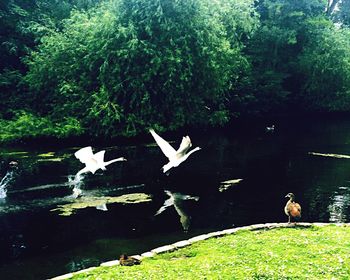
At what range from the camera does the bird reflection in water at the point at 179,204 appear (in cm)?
1488

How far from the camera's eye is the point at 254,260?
404 inches

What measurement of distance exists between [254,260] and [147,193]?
27.6ft

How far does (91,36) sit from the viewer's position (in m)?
30.3

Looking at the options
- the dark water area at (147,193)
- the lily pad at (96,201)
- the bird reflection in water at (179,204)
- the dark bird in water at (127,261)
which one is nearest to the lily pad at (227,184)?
the dark water area at (147,193)

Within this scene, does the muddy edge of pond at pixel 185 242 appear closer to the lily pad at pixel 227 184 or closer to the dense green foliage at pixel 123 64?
the lily pad at pixel 227 184

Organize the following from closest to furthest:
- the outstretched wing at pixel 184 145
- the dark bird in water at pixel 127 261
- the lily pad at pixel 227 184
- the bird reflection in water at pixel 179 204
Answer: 1. the dark bird in water at pixel 127 261
2. the bird reflection in water at pixel 179 204
3. the outstretched wing at pixel 184 145
4. the lily pad at pixel 227 184

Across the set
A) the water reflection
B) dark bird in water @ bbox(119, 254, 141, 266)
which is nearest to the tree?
the water reflection

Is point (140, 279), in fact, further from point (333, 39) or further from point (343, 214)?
point (333, 39)

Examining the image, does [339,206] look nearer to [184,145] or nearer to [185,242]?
[184,145]

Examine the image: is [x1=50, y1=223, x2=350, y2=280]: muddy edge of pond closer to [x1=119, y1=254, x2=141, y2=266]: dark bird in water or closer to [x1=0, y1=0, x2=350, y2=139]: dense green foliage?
[x1=119, y1=254, x2=141, y2=266]: dark bird in water

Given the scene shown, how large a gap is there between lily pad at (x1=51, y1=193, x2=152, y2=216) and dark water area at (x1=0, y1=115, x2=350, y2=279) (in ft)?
1.02

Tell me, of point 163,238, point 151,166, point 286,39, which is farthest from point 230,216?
point 286,39

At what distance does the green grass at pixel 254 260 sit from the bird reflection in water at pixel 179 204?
8.29ft

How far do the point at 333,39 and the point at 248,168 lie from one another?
83.4ft
